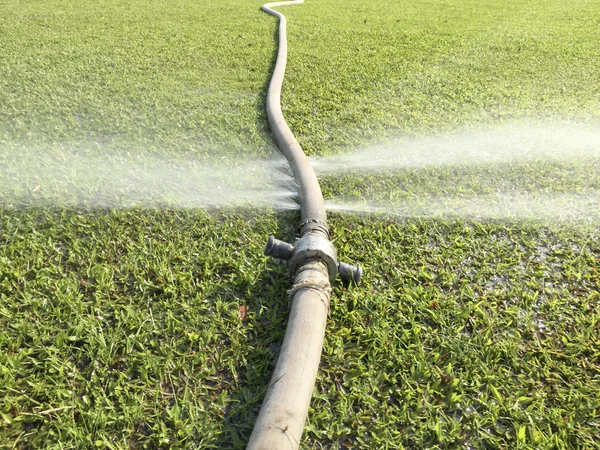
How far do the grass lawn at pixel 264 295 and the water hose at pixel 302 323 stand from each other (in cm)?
16

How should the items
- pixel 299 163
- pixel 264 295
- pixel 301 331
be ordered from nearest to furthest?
pixel 301 331 < pixel 264 295 < pixel 299 163

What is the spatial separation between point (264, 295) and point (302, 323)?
0.43 meters

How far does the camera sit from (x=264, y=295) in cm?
203

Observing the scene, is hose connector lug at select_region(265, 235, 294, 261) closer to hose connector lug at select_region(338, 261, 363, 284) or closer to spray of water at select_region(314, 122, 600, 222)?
hose connector lug at select_region(338, 261, 363, 284)

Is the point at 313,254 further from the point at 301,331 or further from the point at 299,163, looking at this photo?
the point at 299,163

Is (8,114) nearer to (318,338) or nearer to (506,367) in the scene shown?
(318,338)

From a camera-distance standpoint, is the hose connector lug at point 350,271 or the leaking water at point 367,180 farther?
the leaking water at point 367,180

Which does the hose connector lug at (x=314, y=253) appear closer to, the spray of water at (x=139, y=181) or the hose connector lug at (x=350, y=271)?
the hose connector lug at (x=350, y=271)

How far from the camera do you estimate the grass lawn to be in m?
1.53

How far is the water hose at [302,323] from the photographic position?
1330mm

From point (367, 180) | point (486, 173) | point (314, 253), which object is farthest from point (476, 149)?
point (314, 253)

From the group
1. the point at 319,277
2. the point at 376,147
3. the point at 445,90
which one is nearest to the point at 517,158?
the point at 376,147

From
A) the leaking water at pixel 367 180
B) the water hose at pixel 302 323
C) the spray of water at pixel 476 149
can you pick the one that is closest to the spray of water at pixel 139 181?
the leaking water at pixel 367 180

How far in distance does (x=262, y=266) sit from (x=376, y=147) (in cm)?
159
